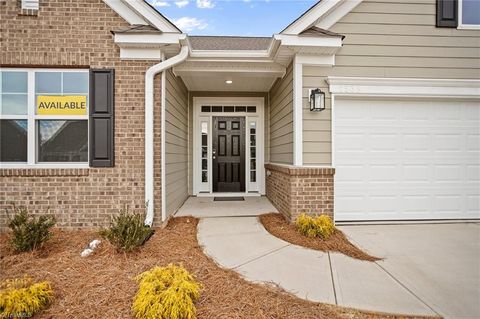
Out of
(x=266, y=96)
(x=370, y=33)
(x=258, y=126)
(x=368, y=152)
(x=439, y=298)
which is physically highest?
(x=370, y=33)

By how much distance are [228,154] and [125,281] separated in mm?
4674

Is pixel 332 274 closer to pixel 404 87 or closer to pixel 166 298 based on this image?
pixel 166 298

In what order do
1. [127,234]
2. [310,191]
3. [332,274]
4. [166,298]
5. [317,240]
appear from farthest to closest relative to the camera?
[310,191]
[317,240]
[127,234]
[332,274]
[166,298]

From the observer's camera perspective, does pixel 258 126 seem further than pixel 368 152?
Yes

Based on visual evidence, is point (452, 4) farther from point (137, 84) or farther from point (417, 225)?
point (137, 84)

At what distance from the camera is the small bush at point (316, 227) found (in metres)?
3.57

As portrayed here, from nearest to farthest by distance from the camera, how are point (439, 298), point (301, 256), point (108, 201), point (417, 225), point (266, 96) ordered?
point (439, 298) < point (301, 256) < point (108, 201) < point (417, 225) < point (266, 96)

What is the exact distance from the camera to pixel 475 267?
2.79 metres

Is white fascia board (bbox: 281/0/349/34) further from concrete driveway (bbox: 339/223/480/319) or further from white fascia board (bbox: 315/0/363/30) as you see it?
concrete driveway (bbox: 339/223/480/319)

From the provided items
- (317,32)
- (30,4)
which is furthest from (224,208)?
(30,4)

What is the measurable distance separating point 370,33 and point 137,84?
380 centimetres

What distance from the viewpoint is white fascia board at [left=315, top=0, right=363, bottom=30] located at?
414cm

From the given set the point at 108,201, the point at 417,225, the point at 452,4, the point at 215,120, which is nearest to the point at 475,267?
the point at 417,225

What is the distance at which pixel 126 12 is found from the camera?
13.0 feet
